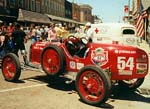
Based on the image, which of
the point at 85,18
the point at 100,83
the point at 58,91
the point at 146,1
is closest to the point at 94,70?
the point at 100,83

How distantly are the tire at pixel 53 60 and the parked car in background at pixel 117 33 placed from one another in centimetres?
1151

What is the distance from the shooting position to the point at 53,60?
927 centimetres

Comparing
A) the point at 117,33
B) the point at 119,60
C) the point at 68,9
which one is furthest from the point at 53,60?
the point at 68,9

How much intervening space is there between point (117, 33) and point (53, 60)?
40.4ft

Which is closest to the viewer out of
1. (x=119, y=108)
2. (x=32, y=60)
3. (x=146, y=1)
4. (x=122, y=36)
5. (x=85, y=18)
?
(x=119, y=108)

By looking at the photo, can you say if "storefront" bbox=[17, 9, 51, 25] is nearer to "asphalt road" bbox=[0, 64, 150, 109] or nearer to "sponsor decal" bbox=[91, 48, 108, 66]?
"asphalt road" bbox=[0, 64, 150, 109]

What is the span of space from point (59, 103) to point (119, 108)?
1293mm

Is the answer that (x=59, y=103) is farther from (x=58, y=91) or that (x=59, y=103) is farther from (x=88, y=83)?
(x=58, y=91)

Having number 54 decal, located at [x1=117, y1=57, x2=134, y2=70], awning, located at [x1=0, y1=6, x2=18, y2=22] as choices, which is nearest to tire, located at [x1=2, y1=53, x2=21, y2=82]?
number 54 decal, located at [x1=117, y1=57, x2=134, y2=70]

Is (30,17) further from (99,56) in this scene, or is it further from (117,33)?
(99,56)

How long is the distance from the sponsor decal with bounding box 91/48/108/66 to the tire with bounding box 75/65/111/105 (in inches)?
20.7

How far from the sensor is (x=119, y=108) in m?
7.59

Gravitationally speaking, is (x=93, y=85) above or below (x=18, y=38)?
below

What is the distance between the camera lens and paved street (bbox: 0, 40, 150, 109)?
7.70m
